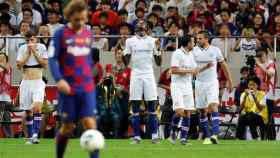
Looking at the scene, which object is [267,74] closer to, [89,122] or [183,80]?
[183,80]

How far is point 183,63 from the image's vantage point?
78.3ft

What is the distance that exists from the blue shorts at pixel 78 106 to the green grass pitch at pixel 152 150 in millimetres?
4570

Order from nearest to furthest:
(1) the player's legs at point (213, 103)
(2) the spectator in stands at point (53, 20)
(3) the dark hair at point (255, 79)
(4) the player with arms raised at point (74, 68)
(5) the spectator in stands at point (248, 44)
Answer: (4) the player with arms raised at point (74, 68)
(1) the player's legs at point (213, 103)
(3) the dark hair at point (255, 79)
(5) the spectator in stands at point (248, 44)
(2) the spectator in stands at point (53, 20)

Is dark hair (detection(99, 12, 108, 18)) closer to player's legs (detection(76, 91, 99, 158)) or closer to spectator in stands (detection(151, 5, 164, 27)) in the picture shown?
spectator in stands (detection(151, 5, 164, 27))

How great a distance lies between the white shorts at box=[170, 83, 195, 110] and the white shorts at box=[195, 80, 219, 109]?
32cm

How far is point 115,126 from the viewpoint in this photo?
26969mm

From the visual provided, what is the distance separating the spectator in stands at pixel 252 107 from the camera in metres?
27.0

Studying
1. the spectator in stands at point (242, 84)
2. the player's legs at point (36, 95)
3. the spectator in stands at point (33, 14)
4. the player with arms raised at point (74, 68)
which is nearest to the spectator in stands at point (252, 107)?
the spectator in stands at point (242, 84)

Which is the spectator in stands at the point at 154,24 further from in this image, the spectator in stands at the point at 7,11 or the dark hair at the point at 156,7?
the spectator in stands at the point at 7,11

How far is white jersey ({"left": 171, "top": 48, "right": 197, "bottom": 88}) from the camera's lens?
2381cm

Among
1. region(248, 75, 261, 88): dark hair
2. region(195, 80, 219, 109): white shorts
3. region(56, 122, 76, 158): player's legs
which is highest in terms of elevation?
region(248, 75, 261, 88): dark hair

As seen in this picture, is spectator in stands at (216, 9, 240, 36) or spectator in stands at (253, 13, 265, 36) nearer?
spectator in stands at (253, 13, 265, 36)

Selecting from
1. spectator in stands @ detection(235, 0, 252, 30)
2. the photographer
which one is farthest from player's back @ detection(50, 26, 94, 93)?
spectator in stands @ detection(235, 0, 252, 30)

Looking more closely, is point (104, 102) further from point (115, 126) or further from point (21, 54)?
point (21, 54)
